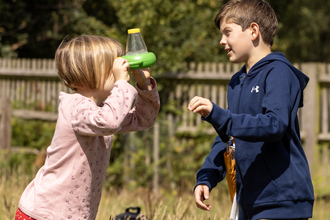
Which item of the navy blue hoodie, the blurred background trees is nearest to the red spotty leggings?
the navy blue hoodie

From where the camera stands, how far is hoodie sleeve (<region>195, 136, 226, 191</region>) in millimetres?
2271

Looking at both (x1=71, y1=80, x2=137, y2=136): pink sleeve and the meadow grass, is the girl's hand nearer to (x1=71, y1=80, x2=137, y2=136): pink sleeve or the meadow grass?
(x1=71, y1=80, x2=137, y2=136): pink sleeve

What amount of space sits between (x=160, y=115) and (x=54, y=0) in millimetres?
6238

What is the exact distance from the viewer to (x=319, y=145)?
19.6 ft

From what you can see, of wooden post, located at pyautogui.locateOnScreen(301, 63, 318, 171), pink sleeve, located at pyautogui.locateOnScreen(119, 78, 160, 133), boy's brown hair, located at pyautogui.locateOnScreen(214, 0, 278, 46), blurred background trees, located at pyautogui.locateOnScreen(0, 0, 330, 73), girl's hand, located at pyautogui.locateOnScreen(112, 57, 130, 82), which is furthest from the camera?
blurred background trees, located at pyautogui.locateOnScreen(0, 0, 330, 73)

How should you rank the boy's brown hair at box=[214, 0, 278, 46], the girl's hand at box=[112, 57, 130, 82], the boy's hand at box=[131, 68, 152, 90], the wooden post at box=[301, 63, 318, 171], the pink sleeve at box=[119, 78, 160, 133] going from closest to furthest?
the girl's hand at box=[112, 57, 130, 82], the boy's brown hair at box=[214, 0, 278, 46], the boy's hand at box=[131, 68, 152, 90], the pink sleeve at box=[119, 78, 160, 133], the wooden post at box=[301, 63, 318, 171]

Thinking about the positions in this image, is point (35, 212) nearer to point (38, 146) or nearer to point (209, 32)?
point (38, 146)

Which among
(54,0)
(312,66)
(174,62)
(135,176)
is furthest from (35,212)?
(54,0)

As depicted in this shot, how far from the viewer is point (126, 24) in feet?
20.8

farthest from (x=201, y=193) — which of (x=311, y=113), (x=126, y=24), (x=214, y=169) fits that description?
(x=126, y=24)

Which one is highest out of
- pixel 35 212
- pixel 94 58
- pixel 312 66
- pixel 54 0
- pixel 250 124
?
pixel 54 0

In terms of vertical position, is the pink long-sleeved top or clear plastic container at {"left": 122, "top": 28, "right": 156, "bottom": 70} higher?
clear plastic container at {"left": 122, "top": 28, "right": 156, "bottom": 70}

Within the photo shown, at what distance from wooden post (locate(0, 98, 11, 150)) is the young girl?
15.1ft

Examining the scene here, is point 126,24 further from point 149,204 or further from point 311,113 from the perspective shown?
point 149,204
